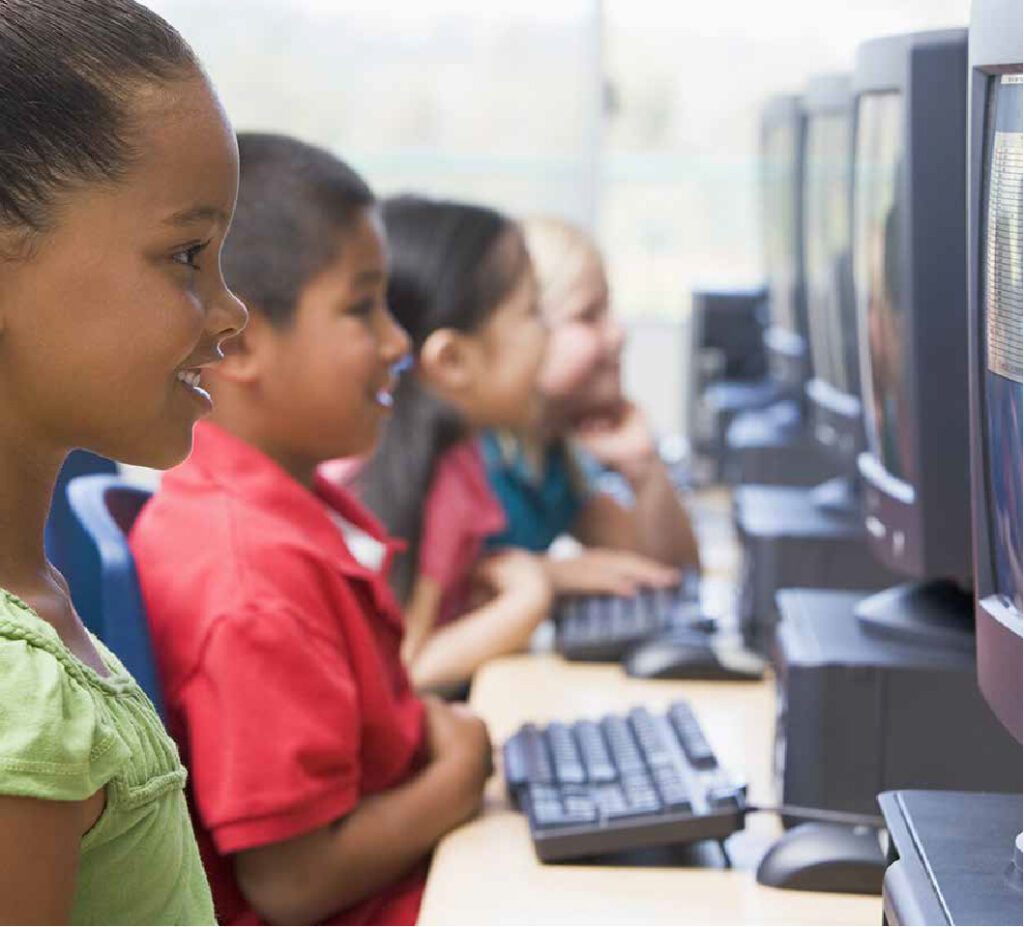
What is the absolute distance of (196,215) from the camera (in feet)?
2.53

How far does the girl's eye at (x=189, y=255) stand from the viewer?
769mm

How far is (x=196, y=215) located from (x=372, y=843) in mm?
567

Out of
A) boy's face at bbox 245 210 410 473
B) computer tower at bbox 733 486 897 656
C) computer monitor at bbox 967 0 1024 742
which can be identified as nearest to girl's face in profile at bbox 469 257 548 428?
computer tower at bbox 733 486 897 656

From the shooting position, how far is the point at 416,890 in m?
1.25

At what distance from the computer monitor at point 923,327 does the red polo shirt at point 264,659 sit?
41cm

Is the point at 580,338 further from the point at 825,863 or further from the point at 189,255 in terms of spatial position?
the point at 189,255

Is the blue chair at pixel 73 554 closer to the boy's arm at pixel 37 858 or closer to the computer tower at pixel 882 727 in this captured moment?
the boy's arm at pixel 37 858

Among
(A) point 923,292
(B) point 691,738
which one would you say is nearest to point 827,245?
(A) point 923,292

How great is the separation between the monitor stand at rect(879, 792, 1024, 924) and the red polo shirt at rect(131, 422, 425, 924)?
40cm

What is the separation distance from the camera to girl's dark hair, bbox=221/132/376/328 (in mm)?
1294

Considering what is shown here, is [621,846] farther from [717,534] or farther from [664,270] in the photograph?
[664,270]

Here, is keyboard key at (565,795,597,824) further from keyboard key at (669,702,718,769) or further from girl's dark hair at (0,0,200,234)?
girl's dark hair at (0,0,200,234)

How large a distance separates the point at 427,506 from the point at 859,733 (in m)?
0.85

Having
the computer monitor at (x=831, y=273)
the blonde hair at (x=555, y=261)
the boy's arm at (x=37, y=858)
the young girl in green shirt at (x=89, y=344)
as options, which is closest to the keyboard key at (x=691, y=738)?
the computer monitor at (x=831, y=273)
